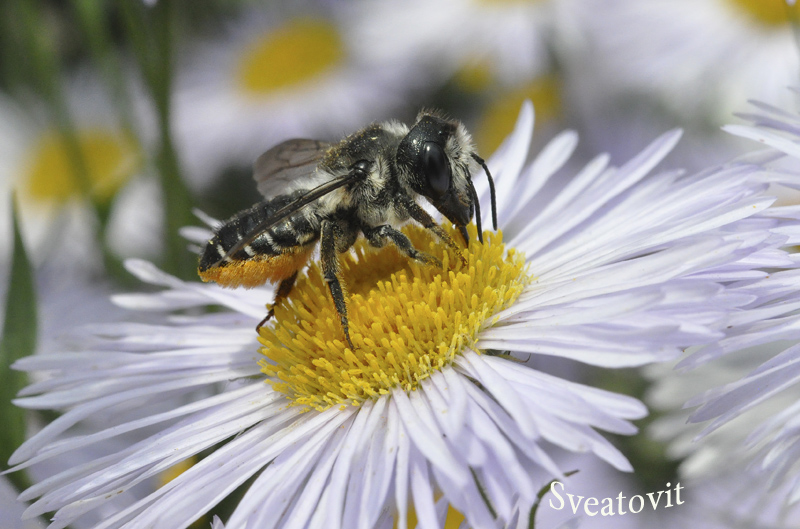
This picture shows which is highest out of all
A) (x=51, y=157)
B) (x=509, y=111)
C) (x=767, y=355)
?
(x=51, y=157)

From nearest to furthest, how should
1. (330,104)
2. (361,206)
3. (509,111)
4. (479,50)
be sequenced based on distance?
(361,206) < (479,50) < (330,104) < (509,111)

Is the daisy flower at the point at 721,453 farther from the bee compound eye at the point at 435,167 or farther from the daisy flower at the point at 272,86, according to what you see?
the daisy flower at the point at 272,86

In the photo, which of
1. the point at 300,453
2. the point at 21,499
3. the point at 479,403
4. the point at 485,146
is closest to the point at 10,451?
the point at 21,499

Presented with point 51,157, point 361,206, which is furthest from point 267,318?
point 51,157

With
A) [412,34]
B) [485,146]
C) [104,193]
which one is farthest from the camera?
[485,146]

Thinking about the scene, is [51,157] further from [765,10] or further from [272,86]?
[765,10]

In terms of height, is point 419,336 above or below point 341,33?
below

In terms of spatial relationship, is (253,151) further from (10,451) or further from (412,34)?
(10,451)
